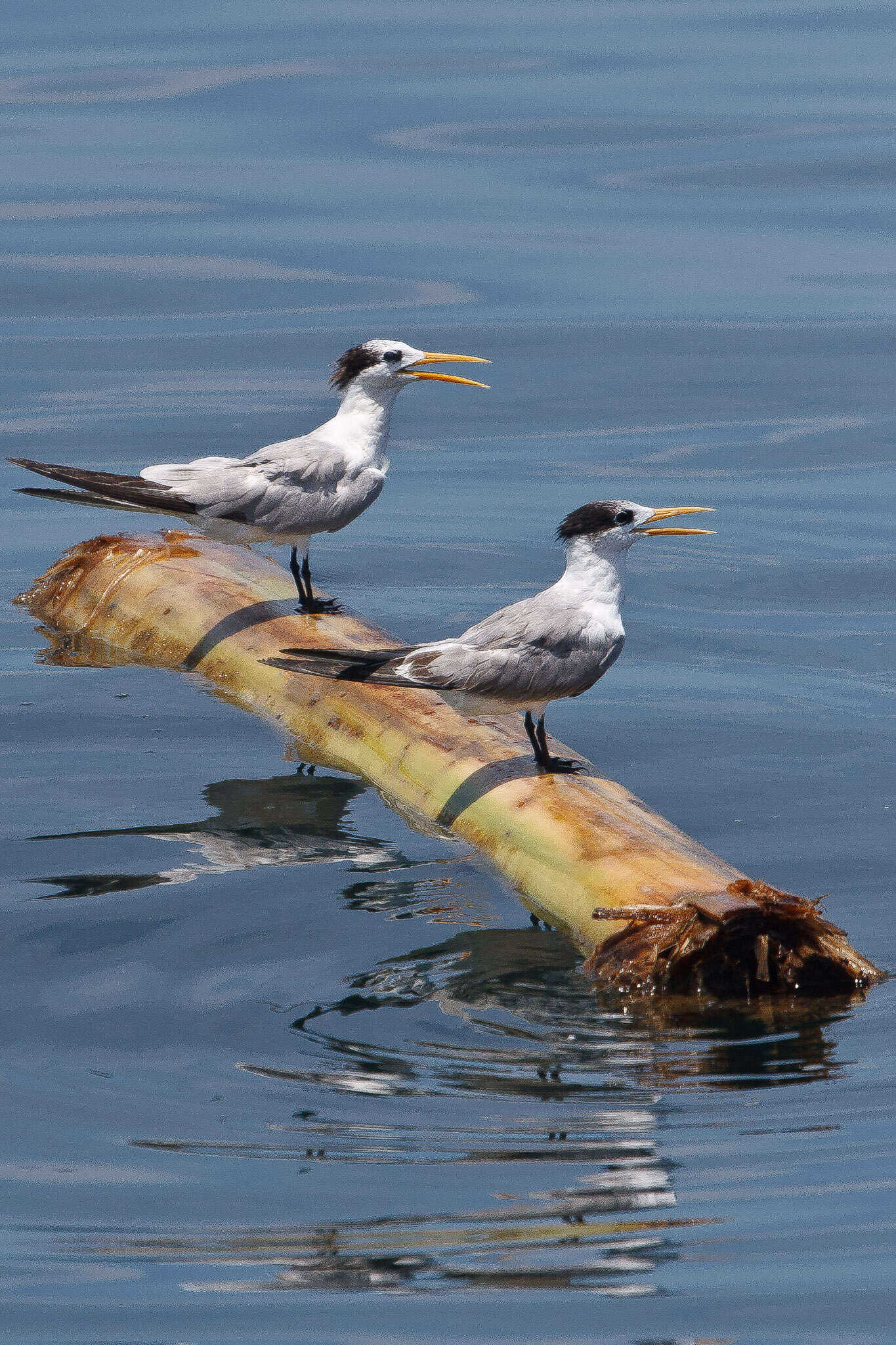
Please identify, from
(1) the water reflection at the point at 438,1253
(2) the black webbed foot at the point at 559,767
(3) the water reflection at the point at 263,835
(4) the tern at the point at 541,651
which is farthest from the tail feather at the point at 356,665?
(1) the water reflection at the point at 438,1253

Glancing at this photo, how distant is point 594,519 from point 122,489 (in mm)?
2517

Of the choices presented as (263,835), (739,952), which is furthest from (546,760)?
(739,952)

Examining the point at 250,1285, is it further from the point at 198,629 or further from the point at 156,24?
the point at 156,24

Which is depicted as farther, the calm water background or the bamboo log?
the bamboo log

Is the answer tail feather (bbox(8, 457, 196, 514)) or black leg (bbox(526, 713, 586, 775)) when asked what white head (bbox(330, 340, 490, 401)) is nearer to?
tail feather (bbox(8, 457, 196, 514))

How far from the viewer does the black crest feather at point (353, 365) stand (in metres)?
9.37

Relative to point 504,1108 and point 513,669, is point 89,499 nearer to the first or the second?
point 513,669

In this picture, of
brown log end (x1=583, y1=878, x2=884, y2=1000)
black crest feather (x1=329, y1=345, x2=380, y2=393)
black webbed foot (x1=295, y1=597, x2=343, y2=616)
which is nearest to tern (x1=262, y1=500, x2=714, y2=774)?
brown log end (x1=583, y1=878, x2=884, y2=1000)

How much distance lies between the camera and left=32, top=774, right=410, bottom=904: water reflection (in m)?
7.09

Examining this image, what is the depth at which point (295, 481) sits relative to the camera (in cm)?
898

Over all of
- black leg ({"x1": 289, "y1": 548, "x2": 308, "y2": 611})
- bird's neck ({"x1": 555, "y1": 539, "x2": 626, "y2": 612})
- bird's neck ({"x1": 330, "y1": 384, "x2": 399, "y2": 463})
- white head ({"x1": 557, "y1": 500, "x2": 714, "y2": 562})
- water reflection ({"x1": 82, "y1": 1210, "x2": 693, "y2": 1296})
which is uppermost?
bird's neck ({"x1": 330, "y1": 384, "x2": 399, "y2": 463})

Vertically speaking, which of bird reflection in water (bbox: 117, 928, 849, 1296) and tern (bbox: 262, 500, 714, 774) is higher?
tern (bbox: 262, 500, 714, 774)

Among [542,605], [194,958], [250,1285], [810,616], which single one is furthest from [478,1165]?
[810,616]

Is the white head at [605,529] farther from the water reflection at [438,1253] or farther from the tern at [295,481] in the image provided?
the water reflection at [438,1253]
